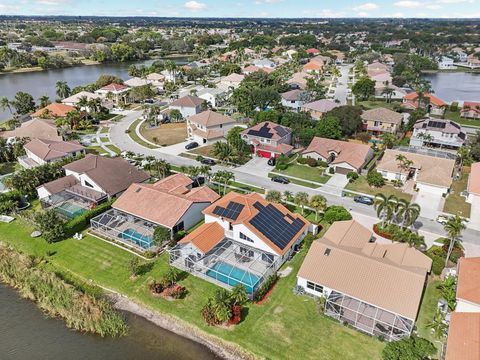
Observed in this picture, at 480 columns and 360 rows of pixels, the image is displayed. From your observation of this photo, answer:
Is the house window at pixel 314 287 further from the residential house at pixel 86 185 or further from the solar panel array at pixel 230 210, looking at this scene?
the residential house at pixel 86 185

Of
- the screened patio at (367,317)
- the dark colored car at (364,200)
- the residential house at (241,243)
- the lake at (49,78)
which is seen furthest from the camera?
the lake at (49,78)

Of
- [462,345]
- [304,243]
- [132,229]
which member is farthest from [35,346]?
[462,345]

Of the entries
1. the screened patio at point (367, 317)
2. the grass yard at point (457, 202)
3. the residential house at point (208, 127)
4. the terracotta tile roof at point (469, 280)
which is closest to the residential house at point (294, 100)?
the residential house at point (208, 127)

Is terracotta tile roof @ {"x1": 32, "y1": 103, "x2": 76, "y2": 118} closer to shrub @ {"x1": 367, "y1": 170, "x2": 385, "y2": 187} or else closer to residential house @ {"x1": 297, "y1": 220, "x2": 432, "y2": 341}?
shrub @ {"x1": 367, "y1": 170, "x2": 385, "y2": 187}

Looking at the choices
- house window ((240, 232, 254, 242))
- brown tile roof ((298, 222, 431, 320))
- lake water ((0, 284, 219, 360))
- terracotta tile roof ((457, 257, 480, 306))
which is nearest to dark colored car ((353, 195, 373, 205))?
brown tile roof ((298, 222, 431, 320))

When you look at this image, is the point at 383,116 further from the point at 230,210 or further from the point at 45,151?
the point at 45,151
